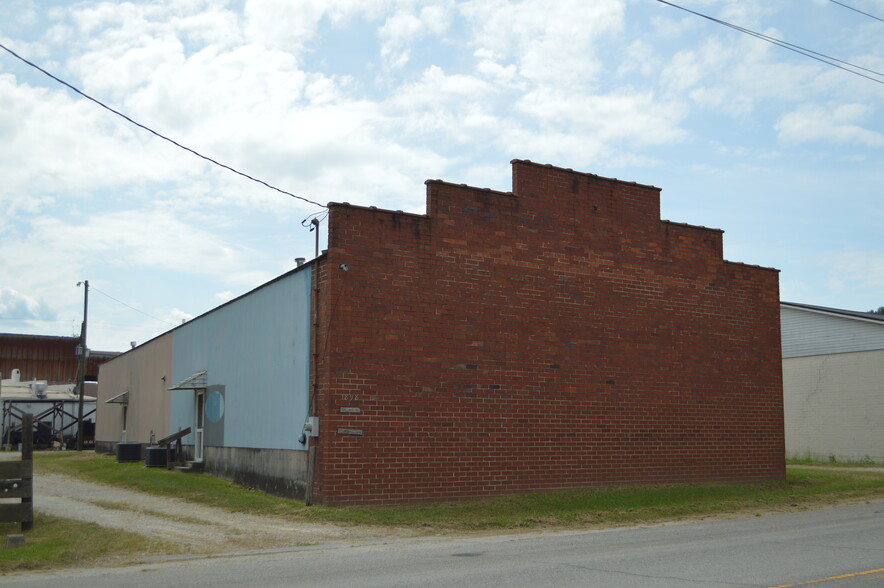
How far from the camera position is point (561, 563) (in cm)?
1035

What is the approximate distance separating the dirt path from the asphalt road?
932 millimetres

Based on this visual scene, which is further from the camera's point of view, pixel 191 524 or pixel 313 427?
pixel 313 427

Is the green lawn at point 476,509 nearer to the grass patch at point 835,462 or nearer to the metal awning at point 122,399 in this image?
the grass patch at point 835,462

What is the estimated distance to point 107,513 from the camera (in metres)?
16.4

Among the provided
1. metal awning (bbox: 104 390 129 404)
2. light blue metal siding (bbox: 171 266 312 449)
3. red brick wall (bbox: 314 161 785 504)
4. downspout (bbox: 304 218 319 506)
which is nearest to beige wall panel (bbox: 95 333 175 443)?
metal awning (bbox: 104 390 129 404)

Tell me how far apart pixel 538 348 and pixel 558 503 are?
10.9ft

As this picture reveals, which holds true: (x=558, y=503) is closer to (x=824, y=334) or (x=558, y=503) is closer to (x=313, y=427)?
(x=313, y=427)

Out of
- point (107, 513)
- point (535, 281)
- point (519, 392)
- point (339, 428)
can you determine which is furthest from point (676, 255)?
point (107, 513)

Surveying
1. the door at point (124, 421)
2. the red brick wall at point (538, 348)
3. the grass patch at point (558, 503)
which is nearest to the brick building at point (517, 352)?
the red brick wall at point (538, 348)

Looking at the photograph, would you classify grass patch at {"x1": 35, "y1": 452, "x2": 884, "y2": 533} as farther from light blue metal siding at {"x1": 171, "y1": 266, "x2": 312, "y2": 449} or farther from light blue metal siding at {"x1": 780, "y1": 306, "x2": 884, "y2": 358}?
light blue metal siding at {"x1": 780, "y1": 306, "x2": 884, "y2": 358}

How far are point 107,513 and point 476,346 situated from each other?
787 centimetres

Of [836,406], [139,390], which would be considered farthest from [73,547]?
[836,406]

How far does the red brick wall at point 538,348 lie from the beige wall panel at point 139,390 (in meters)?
14.3

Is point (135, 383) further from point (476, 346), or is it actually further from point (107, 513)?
point (476, 346)
